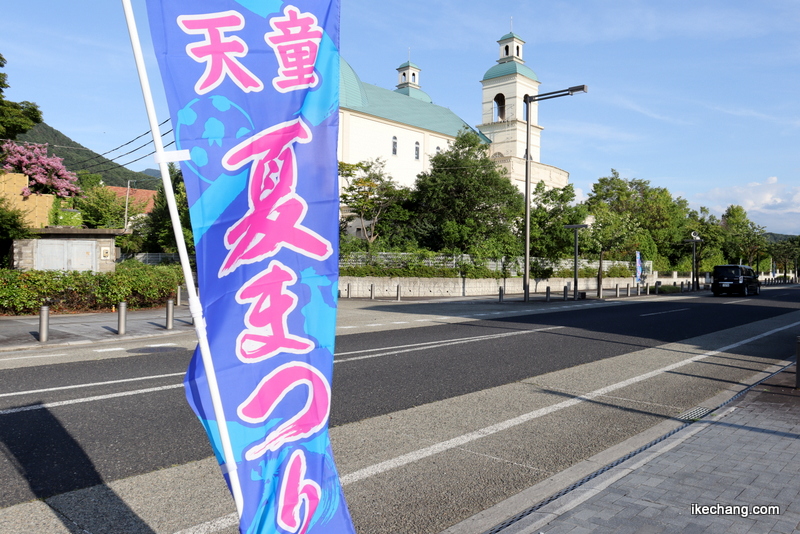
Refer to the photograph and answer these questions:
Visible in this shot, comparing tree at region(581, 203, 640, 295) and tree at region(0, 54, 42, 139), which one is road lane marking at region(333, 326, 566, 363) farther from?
tree at region(0, 54, 42, 139)

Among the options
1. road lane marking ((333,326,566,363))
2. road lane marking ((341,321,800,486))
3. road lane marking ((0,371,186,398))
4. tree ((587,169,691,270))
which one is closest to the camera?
road lane marking ((341,321,800,486))

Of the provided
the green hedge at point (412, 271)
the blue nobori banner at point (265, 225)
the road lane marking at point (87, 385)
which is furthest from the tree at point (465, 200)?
the blue nobori banner at point (265, 225)

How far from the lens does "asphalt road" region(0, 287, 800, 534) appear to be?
4.52m

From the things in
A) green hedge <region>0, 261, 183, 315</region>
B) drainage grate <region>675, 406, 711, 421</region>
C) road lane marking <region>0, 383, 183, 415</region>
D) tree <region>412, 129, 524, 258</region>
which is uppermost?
tree <region>412, 129, 524, 258</region>

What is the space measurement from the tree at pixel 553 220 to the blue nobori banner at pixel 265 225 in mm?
34854

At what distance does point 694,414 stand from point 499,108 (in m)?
67.4

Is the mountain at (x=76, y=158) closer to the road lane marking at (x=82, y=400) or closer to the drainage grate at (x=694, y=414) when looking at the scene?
the road lane marking at (x=82, y=400)

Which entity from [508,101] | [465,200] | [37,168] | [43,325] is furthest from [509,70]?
[43,325]

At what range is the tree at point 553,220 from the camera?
120 feet

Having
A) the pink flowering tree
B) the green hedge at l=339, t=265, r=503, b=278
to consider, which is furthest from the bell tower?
the pink flowering tree

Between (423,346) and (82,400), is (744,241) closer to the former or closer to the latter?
(423,346)

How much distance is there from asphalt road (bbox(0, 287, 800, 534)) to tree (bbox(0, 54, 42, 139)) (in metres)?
19.8

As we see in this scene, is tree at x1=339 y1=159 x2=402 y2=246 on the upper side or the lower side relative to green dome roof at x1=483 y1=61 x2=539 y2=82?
Result: lower

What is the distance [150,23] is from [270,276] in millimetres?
989
